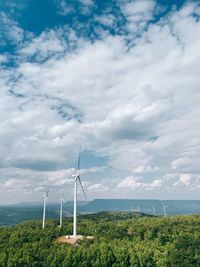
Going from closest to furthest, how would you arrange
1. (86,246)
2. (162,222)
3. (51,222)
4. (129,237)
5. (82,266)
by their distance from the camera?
(82,266) → (86,246) → (129,237) → (162,222) → (51,222)

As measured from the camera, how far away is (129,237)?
487 feet

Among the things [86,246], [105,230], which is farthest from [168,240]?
[86,246]

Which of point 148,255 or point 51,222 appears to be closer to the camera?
point 148,255

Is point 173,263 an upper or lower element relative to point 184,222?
lower

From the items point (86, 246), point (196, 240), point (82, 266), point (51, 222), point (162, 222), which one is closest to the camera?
point (82, 266)

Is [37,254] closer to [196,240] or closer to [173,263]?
[173,263]

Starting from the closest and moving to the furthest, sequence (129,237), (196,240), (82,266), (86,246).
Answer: (82,266), (86,246), (196,240), (129,237)

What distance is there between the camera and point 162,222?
176m

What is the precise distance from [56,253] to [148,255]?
32740 millimetres

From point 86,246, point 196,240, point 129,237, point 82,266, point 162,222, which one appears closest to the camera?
point 82,266

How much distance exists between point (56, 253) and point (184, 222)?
88.6m

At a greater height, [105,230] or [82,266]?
[105,230]

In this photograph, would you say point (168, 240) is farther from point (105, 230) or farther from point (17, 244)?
point (17, 244)

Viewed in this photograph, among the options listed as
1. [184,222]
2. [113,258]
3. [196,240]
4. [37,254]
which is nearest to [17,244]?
[37,254]
